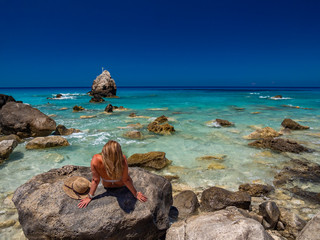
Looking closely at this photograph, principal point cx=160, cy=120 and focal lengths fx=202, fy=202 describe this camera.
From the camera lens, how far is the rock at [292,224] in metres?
4.01

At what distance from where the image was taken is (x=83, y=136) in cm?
1248

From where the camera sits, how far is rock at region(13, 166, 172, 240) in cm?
327

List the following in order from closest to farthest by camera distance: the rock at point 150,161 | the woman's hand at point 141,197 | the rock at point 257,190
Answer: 1. the woman's hand at point 141,197
2. the rock at point 257,190
3. the rock at point 150,161

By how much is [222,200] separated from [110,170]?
3016 millimetres

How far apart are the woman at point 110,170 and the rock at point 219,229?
840mm

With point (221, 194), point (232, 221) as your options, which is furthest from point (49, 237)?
point (221, 194)

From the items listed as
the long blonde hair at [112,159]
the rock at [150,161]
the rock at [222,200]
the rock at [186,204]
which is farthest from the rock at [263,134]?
the long blonde hair at [112,159]

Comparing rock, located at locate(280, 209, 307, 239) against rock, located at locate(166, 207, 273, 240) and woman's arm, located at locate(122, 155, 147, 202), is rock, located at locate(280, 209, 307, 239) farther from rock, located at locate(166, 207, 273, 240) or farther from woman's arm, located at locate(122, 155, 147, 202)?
woman's arm, located at locate(122, 155, 147, 202)

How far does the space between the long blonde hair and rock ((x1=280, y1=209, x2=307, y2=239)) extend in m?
3.58

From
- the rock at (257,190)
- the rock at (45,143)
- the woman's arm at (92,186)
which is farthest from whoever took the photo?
the rock at (45,143)

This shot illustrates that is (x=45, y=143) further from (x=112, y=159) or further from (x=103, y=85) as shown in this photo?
(x=103, y=85)

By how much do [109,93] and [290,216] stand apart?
52.6 m

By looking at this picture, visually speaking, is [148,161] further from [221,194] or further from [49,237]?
[49,237]

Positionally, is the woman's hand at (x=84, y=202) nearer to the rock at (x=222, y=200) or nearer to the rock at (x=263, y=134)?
the rock at (x=222, y=200)
